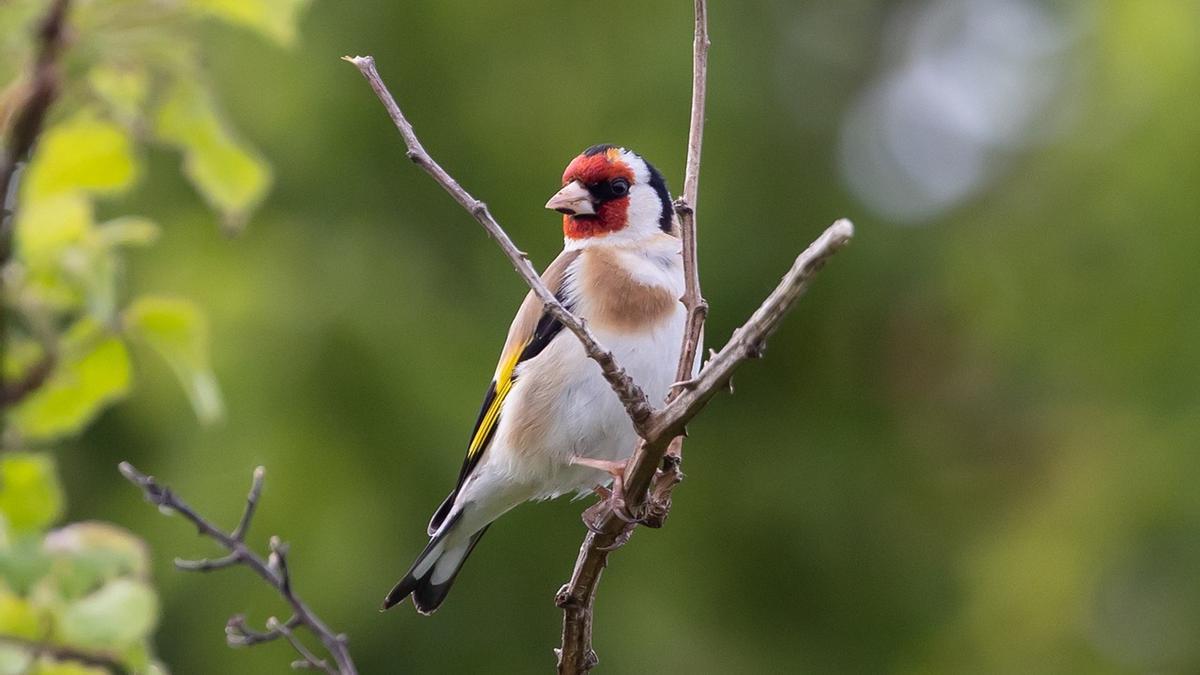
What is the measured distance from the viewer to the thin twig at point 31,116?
4.91 ft

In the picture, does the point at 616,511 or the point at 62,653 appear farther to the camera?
the point at 616,511

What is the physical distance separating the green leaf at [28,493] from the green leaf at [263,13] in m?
0.57

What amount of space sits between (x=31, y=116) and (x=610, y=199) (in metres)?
2.14

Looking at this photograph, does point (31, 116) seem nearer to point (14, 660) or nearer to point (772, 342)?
point (14, 660)

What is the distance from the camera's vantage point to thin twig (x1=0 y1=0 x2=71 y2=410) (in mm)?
1498

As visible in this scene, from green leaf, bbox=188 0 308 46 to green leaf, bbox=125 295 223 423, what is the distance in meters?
0.35

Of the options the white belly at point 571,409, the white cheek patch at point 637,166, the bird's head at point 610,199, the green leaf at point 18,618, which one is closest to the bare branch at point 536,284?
the green leaf at point 18,618

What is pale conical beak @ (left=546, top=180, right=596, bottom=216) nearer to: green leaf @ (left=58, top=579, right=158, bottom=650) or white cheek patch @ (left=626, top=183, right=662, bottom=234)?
white cheek patch @ (left=626, top=183, right=662, bottom=234)

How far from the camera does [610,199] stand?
11.7ft

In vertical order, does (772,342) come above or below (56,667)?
below

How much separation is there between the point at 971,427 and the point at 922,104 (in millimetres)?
1572

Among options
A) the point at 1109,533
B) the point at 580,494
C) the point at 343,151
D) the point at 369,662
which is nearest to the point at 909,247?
the point at 1109,533

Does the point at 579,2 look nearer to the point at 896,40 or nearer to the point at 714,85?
the point at 714,85

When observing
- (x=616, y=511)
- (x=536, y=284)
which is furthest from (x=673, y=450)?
(x=536, y=284)
